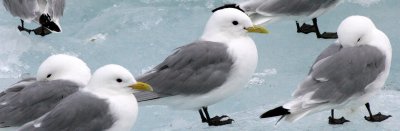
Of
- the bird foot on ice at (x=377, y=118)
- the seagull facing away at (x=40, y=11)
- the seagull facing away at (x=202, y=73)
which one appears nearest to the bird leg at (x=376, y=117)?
the bird foot on ice at (x=377, y=118)

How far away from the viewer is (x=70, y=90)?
19.6ft

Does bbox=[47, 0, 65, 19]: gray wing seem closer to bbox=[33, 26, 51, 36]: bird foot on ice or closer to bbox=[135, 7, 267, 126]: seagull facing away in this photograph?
bbox=[33, 26, 51, 36]: bird foot on ice

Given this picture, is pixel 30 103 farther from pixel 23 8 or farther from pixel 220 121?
pixel 23 8

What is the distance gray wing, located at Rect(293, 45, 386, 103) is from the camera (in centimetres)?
592

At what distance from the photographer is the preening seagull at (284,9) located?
25.5 ft

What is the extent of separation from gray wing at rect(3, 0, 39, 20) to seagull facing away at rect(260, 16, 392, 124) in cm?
304

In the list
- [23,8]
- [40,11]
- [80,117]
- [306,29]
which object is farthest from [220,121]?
[23,8]

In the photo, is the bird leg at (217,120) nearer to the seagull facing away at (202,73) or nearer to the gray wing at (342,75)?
the seagull facing away at (202,73)

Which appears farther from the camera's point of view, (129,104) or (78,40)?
(78,40)

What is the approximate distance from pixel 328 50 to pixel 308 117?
0.43 metres

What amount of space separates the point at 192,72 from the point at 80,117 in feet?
3.08

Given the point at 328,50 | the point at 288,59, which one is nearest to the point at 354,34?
the point at 328,50

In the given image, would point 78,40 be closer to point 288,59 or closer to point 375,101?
point 288,59

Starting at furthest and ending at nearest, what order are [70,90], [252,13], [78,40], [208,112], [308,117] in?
[78,40]
[252,13]
[208,112]
[308,117]
[70,90]
